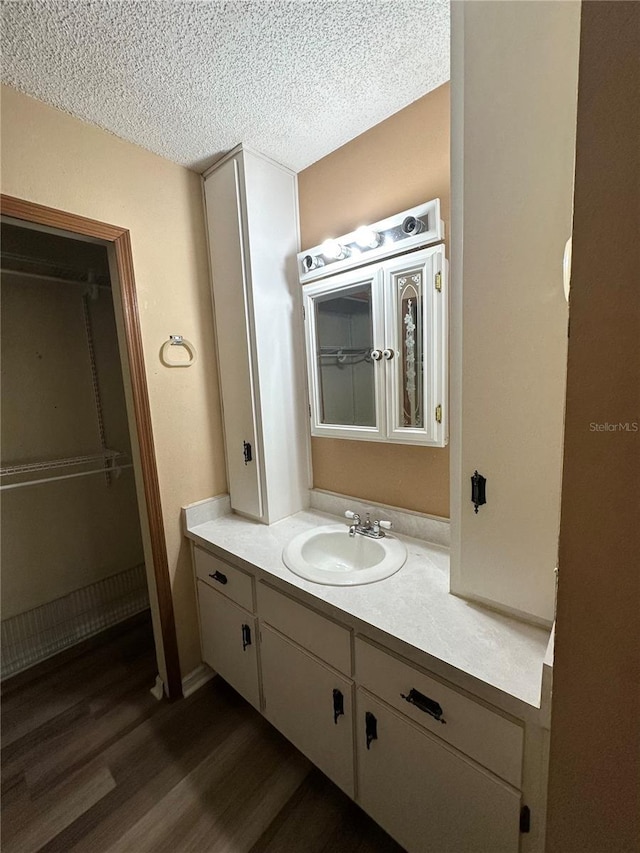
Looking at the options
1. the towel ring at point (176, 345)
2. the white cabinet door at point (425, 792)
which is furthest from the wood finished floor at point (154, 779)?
the towel ring at point (176, 345)

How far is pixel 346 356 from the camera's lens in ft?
4.79

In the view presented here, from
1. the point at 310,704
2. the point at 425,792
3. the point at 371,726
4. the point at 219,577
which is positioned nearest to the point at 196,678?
the point at 219,577

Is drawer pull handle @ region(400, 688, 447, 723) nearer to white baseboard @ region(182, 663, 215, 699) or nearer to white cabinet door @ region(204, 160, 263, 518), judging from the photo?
white cabinet door @ region(204, 160, 263, 518)

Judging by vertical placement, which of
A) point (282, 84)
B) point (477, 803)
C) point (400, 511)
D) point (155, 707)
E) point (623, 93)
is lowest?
point (155, 707)

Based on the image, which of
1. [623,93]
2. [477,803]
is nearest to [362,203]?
[623,93]

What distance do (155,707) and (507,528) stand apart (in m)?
1.78

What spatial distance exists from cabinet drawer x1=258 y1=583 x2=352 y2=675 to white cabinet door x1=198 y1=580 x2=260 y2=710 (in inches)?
6.0

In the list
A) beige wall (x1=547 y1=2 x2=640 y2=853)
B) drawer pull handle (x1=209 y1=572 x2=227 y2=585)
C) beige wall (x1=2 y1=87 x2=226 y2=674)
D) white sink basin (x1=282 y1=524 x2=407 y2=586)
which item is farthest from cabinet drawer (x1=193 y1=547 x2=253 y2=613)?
beige wall (x1=547 y1=2 x2=640 y2=853)

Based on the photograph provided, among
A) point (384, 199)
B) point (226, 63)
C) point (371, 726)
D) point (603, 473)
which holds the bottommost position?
point (371, 726)

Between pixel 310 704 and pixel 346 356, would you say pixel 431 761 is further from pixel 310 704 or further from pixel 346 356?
pixel 346 356

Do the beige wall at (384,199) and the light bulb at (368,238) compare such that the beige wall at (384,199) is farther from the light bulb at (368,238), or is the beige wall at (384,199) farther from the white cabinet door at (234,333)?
the white cabinet door at (234,333)

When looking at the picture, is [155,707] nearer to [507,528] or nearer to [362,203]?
[507,528]

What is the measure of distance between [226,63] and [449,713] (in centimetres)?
192

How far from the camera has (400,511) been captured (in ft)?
4.69
